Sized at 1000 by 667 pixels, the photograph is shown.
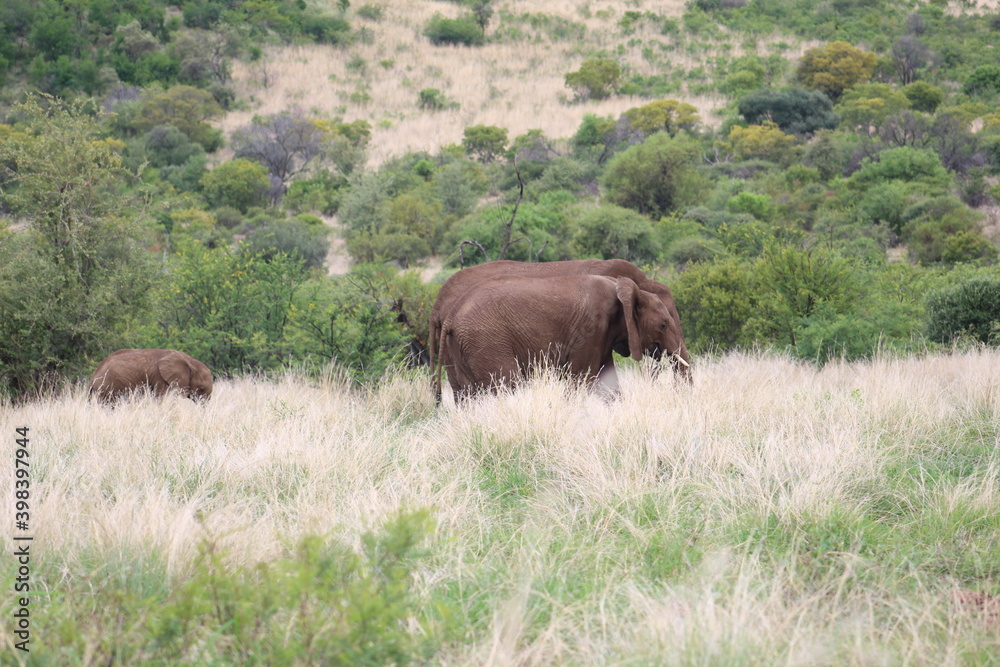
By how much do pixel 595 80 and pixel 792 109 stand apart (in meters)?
16.5

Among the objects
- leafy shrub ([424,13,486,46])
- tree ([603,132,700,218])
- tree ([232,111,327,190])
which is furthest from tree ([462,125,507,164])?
leafy shrub ([424,13,486,46])

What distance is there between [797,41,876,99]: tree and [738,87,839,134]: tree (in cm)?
453

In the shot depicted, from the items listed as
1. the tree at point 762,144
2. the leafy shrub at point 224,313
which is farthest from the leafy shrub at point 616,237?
the tree at point 762,144

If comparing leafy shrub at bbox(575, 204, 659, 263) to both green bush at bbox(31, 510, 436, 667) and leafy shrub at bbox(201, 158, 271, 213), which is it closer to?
leafy shrub at bbox(201, 158, 271, 213)

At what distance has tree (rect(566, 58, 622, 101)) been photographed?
59.7 meters

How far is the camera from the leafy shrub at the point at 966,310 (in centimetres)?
1286

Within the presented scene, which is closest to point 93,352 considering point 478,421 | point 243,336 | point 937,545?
point 243,336

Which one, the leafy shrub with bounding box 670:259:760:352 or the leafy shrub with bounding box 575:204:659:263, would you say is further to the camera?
the leafy shrub with bounding box 575:204:659:263

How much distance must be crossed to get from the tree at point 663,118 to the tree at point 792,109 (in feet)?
11.1

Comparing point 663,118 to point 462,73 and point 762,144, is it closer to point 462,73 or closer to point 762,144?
point 762,144

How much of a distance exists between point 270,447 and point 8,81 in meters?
65.0

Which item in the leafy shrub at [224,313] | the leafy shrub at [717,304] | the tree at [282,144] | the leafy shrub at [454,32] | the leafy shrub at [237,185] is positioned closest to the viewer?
the leafy shrub at [224,313]

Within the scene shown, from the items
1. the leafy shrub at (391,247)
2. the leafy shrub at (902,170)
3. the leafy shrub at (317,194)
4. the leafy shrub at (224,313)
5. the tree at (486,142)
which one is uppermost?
the leafy shrub at (224,313)

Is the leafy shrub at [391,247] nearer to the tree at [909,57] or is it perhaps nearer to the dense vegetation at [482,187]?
the dense vegetation at [482,187]
